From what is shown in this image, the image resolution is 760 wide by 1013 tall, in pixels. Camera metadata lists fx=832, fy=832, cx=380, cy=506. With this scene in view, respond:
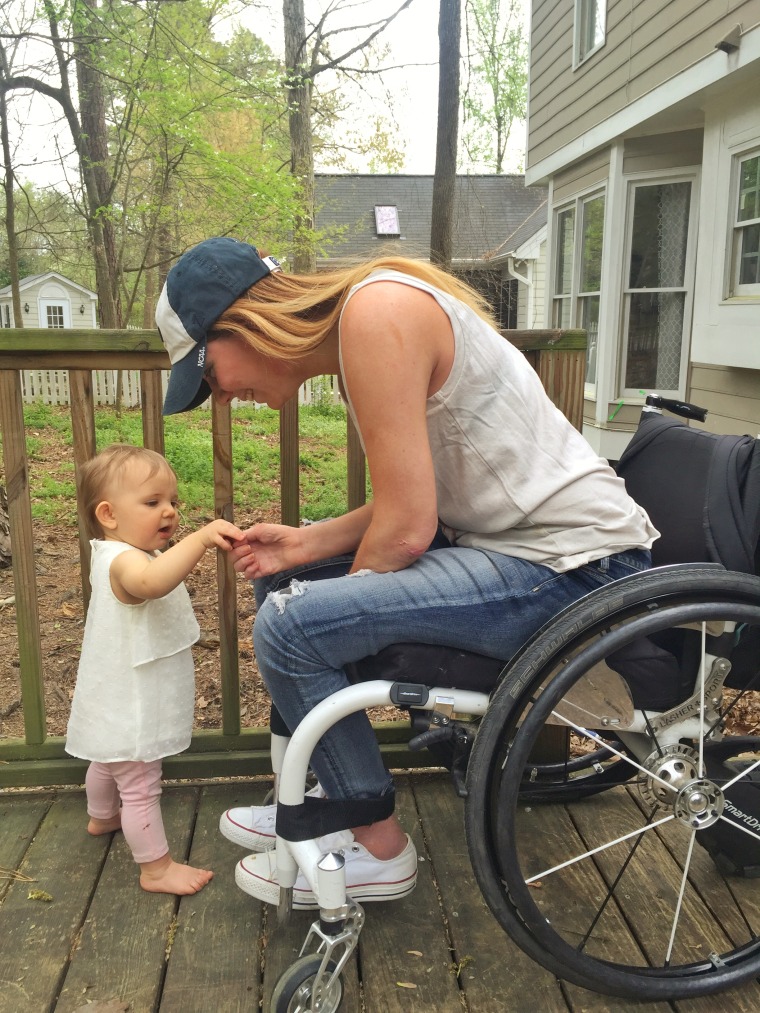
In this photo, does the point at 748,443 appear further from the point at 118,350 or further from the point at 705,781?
the point at 118,350

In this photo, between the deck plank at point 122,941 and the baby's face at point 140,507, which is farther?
Result: the baby's face at point 140,507

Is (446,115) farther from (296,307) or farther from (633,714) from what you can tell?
(633,714)

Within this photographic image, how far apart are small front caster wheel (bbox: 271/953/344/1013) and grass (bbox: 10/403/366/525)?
4.07 m

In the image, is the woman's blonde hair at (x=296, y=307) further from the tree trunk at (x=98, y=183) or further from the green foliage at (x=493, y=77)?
the tree trunk at (x=98, y=183)

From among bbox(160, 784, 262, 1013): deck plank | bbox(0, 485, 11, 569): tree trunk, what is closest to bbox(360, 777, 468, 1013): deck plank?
bbox(160, 784, 262, 1013): deck plank

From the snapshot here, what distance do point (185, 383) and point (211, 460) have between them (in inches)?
235

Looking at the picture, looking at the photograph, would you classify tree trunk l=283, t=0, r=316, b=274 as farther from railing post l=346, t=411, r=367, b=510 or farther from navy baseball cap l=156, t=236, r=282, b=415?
navy baseball cap l=156, t=236, r=282, b=415

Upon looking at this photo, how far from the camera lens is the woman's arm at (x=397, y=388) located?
1.36 meters

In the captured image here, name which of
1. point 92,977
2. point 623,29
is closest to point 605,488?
point 92,977

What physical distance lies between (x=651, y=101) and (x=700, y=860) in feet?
22.7

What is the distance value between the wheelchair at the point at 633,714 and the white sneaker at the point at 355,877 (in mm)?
104

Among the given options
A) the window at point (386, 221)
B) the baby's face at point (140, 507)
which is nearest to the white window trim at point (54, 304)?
the window at point (386, 221)

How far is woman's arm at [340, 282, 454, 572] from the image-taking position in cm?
136

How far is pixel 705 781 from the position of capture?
142 cm
